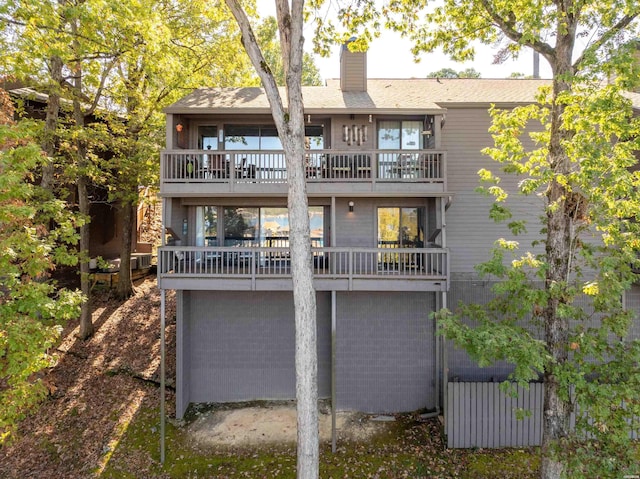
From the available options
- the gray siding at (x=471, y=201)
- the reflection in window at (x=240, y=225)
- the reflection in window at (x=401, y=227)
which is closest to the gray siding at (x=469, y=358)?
the gray siding at (x=471, y=201)

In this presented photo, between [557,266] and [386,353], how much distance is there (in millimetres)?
4787

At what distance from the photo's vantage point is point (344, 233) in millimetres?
9781

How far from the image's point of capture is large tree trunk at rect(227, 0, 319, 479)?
235 inches

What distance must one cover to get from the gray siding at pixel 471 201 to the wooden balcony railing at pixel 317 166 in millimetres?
1398

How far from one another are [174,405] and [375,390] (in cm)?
564

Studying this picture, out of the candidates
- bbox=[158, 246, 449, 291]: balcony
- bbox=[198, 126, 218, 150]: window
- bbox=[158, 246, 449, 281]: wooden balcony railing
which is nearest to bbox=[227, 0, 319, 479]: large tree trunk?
bbox=[158, 246, 449, 281]: wooden balcony railing

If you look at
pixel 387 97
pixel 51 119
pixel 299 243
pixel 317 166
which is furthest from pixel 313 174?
pixel 51 119

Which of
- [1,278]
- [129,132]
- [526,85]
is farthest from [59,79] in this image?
[526,85]

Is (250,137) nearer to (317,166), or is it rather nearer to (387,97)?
(317,166)

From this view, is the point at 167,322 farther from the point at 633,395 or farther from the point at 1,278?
the point at 633,395

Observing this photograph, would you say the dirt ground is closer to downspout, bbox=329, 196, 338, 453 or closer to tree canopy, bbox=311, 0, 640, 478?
downspout, bbox=329, 196, 338, 453

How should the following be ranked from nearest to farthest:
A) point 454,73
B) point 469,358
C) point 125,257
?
point 469,358
point 125,257
point 454,73

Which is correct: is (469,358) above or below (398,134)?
below

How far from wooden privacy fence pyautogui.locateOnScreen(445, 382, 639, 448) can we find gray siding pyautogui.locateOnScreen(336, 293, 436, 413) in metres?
1.24
